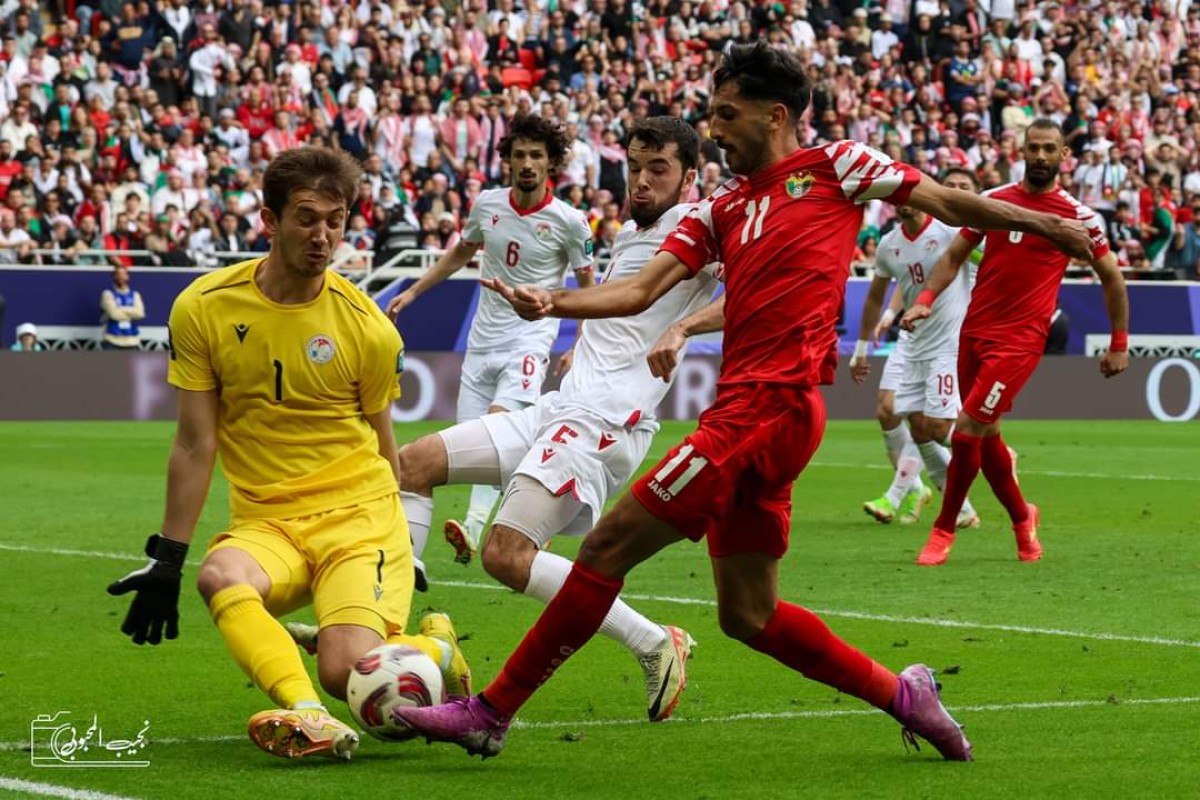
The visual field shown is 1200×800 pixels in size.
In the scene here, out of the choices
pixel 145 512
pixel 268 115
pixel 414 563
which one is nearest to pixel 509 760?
pixel 414 563

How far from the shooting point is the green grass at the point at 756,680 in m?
5.89

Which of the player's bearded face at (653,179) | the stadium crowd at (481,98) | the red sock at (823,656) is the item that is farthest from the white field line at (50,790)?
the stadium crowd at (481,98)

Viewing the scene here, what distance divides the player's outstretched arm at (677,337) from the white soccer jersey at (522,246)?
518cm

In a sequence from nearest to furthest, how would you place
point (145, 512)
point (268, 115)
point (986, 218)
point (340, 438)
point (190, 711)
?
point (986, 218), point (340, 438), point (190, 711), point (145, 512), point (268, 115)

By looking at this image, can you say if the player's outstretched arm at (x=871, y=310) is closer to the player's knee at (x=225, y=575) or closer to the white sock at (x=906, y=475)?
the white sock at (x=906, y=475)

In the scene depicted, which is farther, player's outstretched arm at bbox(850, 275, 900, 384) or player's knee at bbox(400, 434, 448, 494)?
player's outstretched arm at bbox(850, 275, 900, 384)

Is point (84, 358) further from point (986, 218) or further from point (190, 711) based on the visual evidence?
point (986, 218)

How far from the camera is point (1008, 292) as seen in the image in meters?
12.2

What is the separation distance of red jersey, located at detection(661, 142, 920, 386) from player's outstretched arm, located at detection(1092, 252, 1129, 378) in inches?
205

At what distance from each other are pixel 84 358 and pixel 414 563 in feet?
60.4

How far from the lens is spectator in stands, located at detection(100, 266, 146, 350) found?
2450 centimetres

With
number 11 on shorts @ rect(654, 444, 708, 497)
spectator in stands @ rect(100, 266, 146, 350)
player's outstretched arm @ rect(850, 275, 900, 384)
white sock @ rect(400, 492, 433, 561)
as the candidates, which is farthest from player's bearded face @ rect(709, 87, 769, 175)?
spectator in stands @ rect(100, 266, 146, 350)

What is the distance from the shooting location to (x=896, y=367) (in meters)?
14.9

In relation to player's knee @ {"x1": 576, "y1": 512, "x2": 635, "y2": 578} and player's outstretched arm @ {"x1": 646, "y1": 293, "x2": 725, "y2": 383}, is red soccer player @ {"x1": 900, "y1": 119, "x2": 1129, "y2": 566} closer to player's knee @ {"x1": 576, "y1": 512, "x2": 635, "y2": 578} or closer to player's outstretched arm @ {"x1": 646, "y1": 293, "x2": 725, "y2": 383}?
player's outstretched arm @ {"x1": 646, "y1": 293, "x2": 725, "y2": 383}
